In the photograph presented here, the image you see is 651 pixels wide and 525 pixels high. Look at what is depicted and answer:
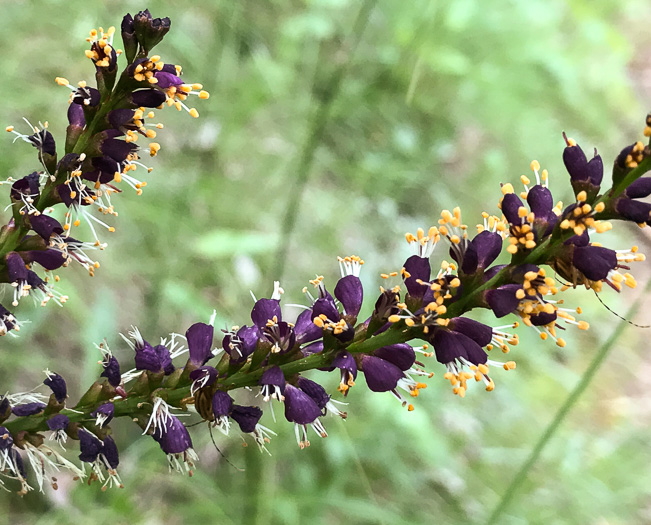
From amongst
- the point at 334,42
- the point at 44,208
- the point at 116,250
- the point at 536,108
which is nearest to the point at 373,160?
the point at 334,42

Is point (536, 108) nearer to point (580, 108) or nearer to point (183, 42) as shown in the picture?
point (580, 108)

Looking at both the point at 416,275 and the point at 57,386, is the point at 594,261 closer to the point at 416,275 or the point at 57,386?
the point at 416,275

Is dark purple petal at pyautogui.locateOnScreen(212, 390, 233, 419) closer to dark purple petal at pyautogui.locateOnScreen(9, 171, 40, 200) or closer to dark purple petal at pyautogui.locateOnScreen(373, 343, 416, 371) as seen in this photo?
dark purple petal at pyautogui.locateOnScreen(373, 343, 416, 371)

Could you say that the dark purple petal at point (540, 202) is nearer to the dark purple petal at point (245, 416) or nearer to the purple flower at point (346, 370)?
the purple flower at point (346, 370)

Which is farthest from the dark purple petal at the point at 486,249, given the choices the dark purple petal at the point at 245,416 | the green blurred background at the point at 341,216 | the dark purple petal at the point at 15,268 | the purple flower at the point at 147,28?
the green blurred background at the point at 341,216

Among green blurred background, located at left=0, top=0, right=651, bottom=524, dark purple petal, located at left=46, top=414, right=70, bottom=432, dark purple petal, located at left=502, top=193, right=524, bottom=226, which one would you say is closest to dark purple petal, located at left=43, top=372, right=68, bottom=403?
dark purple petal, located at left=46, top=414, right=70, bottom=432

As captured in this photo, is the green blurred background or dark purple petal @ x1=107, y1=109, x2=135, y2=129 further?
the green blurred background
